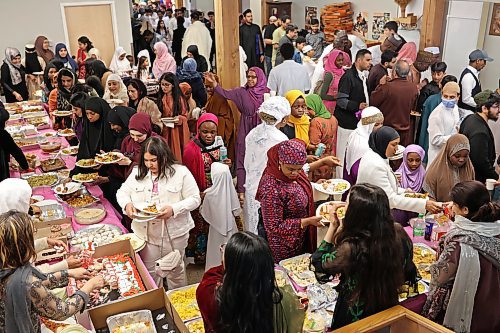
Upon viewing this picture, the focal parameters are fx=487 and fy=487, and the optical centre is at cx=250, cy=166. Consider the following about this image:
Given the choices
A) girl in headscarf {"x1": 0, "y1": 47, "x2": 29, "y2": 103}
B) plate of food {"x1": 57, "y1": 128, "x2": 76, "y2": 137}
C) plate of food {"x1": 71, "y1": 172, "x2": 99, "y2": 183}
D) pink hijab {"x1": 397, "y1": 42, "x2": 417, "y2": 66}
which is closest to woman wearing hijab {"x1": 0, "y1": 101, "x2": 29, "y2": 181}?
plate of food {"x1": 71, "y1": 172, "x2": 99, "y2": 183}

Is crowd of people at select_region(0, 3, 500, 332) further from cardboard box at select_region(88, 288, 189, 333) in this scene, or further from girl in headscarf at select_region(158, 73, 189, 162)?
cardboard box at select_region(88, 288, 189, 333)

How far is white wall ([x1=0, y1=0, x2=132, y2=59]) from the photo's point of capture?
10469 millimetres

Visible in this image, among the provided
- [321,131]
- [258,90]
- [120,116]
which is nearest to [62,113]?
[120,116]

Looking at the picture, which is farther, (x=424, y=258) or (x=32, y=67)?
(x=32, y=67)

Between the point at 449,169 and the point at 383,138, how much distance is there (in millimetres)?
638

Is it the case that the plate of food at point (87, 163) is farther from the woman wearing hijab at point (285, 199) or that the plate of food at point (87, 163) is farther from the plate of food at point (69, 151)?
the woman wearing hijab at point (285, 199)

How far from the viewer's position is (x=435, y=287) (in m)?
3.03

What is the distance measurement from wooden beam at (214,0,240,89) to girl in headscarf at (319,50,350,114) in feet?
4.44

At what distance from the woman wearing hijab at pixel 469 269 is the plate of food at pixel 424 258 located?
47cm

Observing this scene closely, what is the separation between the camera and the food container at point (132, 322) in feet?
9.64

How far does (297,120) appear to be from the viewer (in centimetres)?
549

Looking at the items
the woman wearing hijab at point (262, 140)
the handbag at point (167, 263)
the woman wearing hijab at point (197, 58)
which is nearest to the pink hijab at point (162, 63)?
the woman wearing hijab at point (197, 58)

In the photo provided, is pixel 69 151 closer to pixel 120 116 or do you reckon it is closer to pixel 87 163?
pixel 87 163

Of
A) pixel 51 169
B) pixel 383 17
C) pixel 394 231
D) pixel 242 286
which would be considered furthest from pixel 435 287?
pixel 383 17
